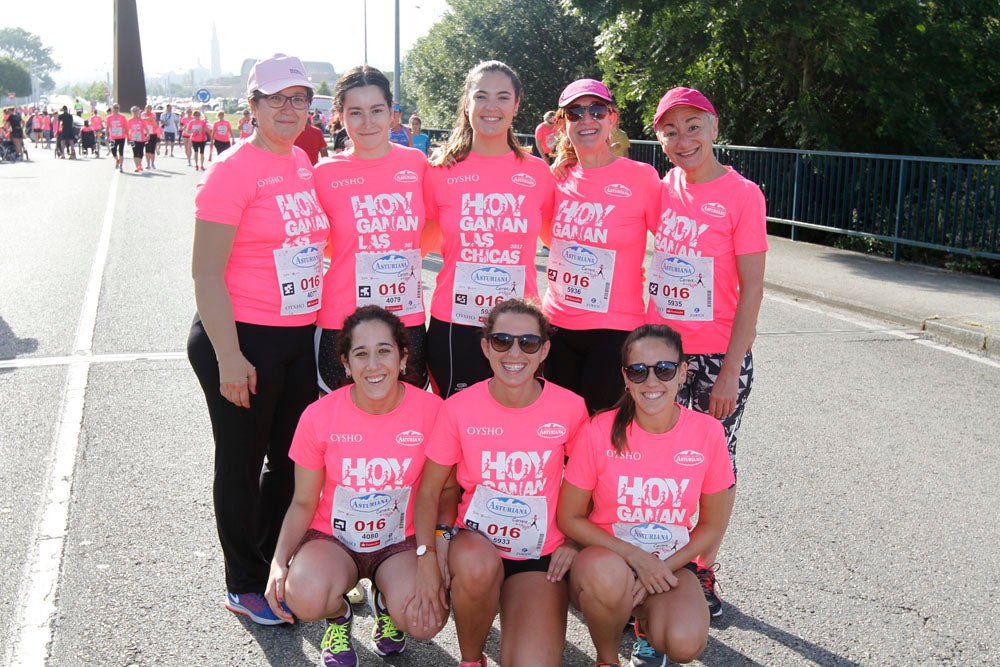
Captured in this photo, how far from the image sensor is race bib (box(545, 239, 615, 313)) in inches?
151

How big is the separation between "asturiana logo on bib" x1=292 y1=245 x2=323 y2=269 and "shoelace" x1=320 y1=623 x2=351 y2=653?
1283mm

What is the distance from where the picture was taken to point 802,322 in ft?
30.4

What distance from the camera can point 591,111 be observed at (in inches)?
150

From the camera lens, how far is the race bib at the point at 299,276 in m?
3.55

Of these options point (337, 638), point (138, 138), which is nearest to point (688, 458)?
point (337, 638)

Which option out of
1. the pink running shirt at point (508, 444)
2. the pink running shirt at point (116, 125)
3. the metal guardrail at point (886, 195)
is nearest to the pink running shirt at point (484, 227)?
the pink running shirt at point (508, 444)

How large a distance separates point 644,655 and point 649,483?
592 mm

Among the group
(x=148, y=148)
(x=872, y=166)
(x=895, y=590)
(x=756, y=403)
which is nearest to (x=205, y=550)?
(x=895, y=590)

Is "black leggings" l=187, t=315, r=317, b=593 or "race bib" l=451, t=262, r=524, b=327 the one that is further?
"race bib" l=451, t=262, r=524, b=327

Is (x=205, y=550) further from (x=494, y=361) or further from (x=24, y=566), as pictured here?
(x=494, y=361)

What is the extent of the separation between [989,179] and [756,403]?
599 centimetres

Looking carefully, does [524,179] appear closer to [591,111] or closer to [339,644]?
[591,111]

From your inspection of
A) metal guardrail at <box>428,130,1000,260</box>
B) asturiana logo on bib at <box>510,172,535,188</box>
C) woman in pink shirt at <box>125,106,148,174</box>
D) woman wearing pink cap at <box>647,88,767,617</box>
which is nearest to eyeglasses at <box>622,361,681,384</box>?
woman wearing pink cap at <box>647,88,767,617</box>

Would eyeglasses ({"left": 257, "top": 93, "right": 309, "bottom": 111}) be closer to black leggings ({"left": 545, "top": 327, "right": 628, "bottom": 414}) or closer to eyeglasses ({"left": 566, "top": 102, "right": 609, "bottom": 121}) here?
eyeglasses ({"left": 566, "top": 102, "right": 609, "bottom": 121})
